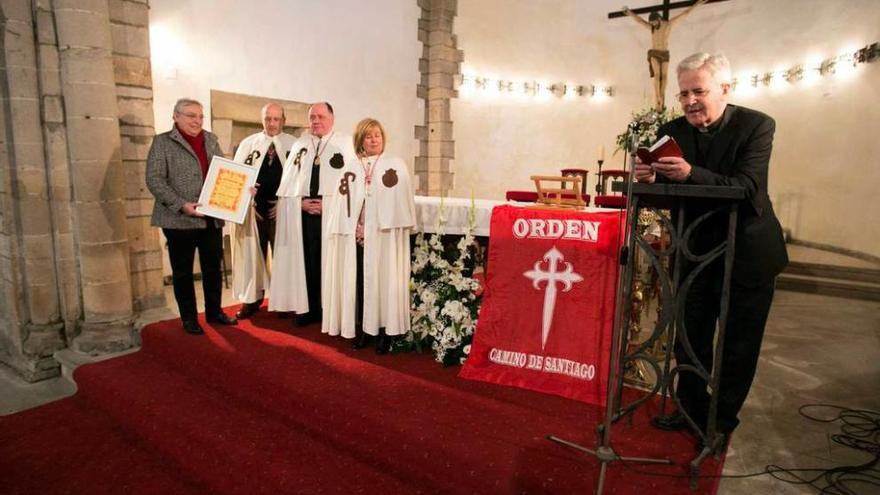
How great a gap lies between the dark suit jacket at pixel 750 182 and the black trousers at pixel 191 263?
3.15 metres

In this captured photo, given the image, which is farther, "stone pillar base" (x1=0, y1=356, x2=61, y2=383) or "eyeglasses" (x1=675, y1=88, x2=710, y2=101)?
"stone pillar base" (x1=0, y1=356, x2=61, y2=383)

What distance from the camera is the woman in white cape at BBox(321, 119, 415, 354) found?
329 centimetres

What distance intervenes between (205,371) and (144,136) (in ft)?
7.16

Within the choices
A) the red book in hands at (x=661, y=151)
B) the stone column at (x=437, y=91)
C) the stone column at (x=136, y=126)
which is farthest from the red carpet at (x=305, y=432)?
the stone column at (x=437, y=91)

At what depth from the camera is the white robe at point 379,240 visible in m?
3.28

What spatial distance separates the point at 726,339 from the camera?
7.52 feet

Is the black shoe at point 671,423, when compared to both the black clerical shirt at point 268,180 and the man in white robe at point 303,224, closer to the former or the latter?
the man in white robe at point 303,224

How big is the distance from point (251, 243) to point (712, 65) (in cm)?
326

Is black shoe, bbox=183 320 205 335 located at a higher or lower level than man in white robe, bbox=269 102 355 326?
lower

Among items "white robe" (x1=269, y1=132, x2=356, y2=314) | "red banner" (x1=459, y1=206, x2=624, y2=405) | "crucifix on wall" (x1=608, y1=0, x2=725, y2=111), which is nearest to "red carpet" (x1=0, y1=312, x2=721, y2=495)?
"red banner" (x1=459, y1=206, x2=624, y2=405)

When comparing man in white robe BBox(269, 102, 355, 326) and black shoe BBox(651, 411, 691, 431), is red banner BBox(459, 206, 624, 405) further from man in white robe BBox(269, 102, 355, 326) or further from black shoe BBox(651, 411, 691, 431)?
man in white robe BBox(269, 102, 355, 326)

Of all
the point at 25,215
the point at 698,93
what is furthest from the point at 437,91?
the point at 698,93

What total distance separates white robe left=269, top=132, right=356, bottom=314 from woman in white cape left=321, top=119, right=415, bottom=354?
0.39 meters

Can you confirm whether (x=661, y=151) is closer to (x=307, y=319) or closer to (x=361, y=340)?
(x=361, y=340)
